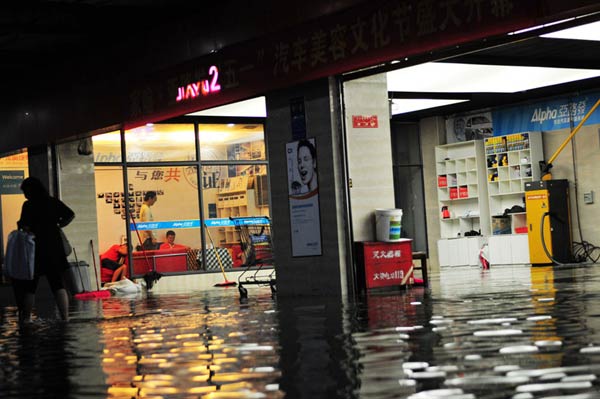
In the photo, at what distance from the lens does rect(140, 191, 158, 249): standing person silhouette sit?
2109cm

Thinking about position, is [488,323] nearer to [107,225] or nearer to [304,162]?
[304,162]

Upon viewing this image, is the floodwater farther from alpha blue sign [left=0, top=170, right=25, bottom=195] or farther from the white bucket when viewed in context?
alpha blue sign [left=0, top=170, right=25, bottom=195]

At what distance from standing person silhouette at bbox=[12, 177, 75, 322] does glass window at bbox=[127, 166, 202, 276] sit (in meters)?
10.6

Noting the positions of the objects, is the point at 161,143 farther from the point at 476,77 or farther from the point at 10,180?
the point at 476,77

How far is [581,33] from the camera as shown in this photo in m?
15.0

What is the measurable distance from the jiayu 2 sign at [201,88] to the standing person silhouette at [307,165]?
175 cm

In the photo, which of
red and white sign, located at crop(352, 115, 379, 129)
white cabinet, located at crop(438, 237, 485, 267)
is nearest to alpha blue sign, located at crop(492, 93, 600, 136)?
white cabinet, located at crop(438, 237, 485, 267)

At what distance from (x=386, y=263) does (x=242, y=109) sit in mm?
8622

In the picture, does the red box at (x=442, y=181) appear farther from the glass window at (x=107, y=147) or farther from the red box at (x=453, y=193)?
the glass window at (x=107, y=147)

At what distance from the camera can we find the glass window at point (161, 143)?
69.8ft

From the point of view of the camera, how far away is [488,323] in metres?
6.96

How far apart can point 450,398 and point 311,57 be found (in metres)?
8.63

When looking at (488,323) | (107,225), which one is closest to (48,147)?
(107,225)

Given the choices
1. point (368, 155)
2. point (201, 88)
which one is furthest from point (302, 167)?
point (201, 88)
